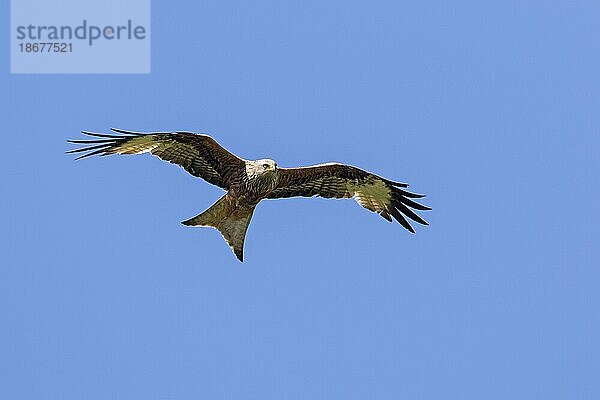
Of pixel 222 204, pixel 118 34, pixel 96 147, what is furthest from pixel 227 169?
pixel 118 34

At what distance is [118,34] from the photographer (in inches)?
902

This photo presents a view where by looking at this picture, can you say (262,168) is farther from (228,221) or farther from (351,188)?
(351,188)

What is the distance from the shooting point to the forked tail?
773 inches

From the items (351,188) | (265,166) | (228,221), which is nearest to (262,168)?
(265,166)

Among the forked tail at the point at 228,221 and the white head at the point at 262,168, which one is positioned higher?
the white head at the point at 262,168

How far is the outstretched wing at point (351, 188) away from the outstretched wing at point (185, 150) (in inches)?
29.3

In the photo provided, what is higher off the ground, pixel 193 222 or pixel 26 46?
pixel 26 46

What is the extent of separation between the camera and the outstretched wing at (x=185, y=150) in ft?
62.8

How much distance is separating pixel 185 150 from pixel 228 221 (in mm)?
1228

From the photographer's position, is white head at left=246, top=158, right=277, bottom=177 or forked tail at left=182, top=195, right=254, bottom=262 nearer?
white head at left=246, top=158, right=277, bottom=177

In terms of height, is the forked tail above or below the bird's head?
below

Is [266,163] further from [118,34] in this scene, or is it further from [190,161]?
[118,34]

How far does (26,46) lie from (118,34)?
58.7 inches

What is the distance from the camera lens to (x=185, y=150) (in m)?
19.3
